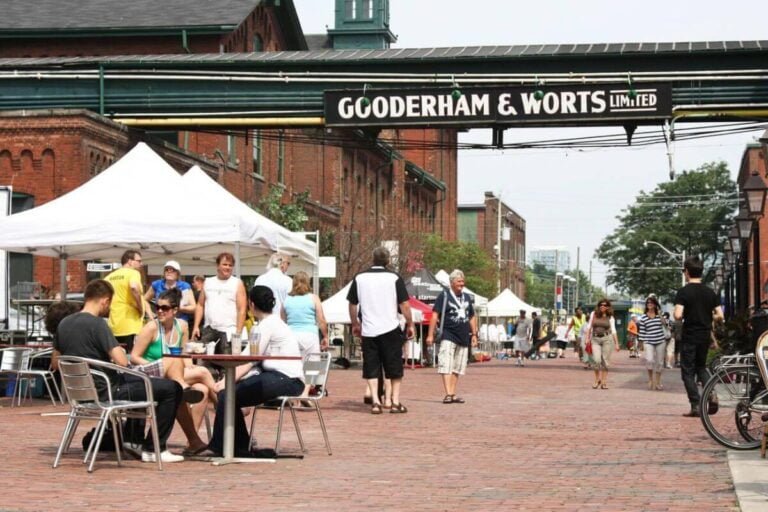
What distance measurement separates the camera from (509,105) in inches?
941

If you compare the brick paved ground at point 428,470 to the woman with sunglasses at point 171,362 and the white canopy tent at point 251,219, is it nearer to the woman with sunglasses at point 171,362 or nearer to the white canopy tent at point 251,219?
the woman with sunglasses at point 171,362

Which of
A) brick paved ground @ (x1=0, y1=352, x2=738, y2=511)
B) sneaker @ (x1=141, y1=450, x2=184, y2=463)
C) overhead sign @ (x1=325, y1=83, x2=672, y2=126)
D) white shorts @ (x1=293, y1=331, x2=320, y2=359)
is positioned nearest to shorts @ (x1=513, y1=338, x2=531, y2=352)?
overhead sign @ (x1=325, y1=83, x2=672, y2=126)

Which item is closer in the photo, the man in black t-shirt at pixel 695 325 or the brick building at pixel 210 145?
the man in black t-shirt at pixel 695 325

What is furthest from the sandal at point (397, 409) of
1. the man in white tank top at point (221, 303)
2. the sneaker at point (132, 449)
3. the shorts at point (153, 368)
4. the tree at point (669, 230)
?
the tree at point (669, 230)

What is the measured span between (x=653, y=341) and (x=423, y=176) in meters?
52.9

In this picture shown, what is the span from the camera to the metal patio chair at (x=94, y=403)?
34.1 ft

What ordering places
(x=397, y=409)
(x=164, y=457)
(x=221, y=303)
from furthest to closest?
(x=397, y=409), (x=221, y=303), (x=164, y=457)

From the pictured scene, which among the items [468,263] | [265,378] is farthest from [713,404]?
[468,263]

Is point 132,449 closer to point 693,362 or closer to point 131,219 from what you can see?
point 131,219

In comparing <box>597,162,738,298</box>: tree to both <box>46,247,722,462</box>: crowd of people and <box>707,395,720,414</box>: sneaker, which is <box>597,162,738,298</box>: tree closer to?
<box>46,247,722,462</box>: crowd of people

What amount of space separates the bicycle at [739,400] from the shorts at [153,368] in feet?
15.2

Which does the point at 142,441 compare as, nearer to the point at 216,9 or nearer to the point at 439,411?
the point at 439,411

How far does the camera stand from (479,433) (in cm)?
1424

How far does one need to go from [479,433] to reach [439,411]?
3.12 metres
